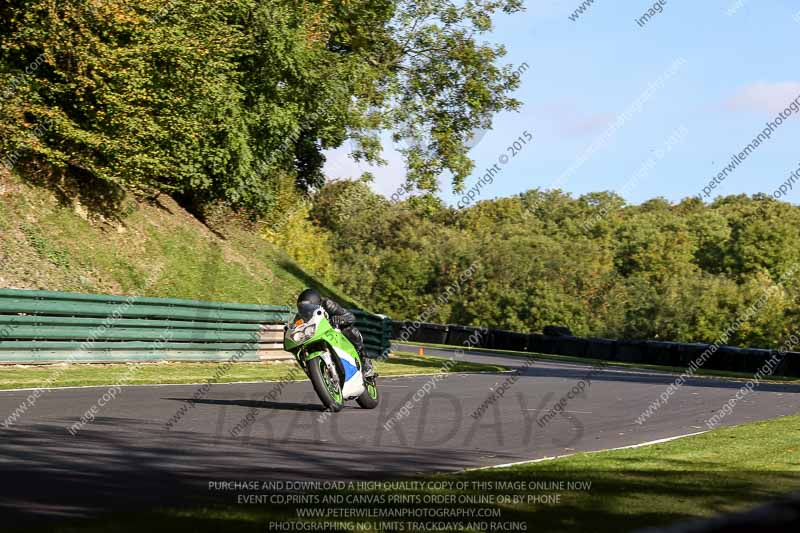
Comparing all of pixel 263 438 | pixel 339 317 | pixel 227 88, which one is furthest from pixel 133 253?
pixel 263 438

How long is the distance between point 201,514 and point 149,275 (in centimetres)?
2400

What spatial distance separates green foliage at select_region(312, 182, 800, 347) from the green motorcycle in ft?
236

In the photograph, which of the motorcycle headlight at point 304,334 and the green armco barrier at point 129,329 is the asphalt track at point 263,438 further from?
the green armco barrier at point 129,329

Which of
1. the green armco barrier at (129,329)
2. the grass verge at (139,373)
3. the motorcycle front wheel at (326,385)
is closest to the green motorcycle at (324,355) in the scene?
the motorcycle front wheel at (326,385)

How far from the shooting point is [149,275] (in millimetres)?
29859

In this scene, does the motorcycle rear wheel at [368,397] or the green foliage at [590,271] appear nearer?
the motorcycle rear wheel at [368,397]

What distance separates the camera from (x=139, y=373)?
21047mm

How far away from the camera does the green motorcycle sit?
1386cm

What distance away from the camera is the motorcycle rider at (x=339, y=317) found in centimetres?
1413

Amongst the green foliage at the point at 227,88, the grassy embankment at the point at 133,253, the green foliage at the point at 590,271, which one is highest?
the green foliage at the point at 590,271

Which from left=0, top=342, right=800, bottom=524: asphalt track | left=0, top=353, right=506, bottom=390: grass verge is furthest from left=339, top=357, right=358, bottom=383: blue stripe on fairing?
left=0, top=353, right=506, bottom=390: grass verge

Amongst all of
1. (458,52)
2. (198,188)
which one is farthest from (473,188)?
(198,188)

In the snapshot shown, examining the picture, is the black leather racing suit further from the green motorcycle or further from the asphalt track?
the asphalt track

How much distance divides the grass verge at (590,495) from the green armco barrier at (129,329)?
12762 millimetres
